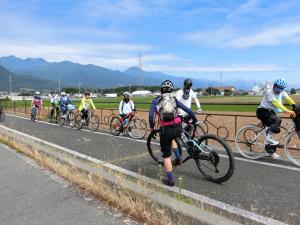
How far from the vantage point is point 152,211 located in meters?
4.16

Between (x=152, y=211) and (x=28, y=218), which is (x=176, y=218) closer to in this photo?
(x=152, y=211)

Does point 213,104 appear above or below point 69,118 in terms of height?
above

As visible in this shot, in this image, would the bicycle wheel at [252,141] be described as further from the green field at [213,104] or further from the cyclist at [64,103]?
the cyclist at [64,103]

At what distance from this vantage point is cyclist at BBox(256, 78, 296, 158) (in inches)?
291

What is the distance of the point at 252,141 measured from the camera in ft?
26.8

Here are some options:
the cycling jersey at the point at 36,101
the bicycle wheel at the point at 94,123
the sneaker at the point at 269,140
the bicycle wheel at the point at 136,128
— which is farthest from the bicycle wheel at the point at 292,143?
the cycling jersey at the point at 36,101

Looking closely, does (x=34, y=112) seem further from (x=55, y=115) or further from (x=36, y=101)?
(x=55, y=115)

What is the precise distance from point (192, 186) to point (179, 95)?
3.64 meters

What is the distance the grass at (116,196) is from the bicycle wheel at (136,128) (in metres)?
5.85

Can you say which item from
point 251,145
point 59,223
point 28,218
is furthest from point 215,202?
point 251,145

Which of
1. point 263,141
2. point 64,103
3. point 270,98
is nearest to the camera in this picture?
point 270,98

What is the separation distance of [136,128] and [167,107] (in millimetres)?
7616

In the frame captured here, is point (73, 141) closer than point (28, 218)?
No

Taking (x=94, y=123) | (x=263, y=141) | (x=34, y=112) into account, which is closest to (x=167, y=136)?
(x=263, y=141)
